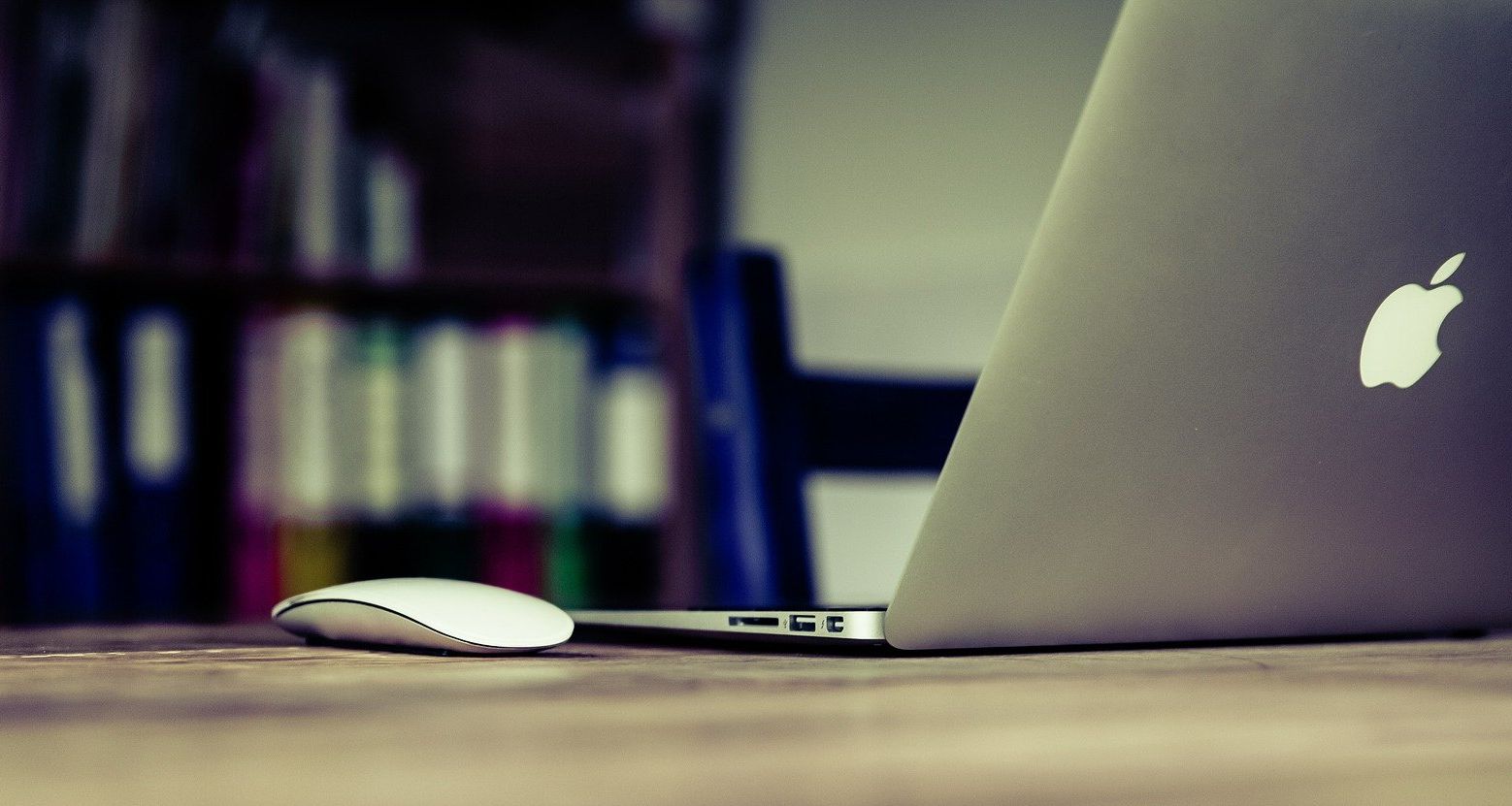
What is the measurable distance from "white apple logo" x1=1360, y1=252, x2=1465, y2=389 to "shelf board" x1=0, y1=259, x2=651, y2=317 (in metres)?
1.54

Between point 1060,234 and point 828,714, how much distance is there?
0.65 feet

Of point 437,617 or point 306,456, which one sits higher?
point 306,456

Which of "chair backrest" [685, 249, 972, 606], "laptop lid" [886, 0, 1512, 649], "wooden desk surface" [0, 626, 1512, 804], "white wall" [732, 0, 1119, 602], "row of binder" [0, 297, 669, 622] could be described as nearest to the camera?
"wooden desk surface" [0, 626, 1512, 804]

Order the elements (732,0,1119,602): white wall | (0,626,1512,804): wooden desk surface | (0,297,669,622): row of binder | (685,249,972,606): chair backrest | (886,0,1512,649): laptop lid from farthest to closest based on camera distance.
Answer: (732,0,1119,602): white wall < (0,297,669,622): row of binder < (685,249,972,606): chair backrest < (886,0,1512,649): laptop lid < (0,626,1512,804): wooden desk surface

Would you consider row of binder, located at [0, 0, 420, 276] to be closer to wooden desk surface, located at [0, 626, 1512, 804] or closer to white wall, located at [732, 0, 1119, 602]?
white wall, located at [732, 0, 1119, 602]

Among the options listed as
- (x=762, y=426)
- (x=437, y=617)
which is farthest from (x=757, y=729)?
(x=762, y=426)

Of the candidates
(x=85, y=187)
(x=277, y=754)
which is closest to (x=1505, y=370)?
(x=277, y=754)

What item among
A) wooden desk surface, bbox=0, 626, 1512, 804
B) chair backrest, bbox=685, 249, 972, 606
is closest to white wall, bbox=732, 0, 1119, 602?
chair backrest, bbox=685, 249, 972, 606

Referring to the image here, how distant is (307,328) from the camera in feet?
6.07

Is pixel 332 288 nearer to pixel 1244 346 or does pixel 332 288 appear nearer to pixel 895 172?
pixel 895 172

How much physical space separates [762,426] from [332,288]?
3.09 feet

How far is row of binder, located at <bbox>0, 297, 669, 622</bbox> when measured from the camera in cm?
175

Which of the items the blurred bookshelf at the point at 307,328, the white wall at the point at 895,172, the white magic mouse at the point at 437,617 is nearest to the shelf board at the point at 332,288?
the blurred bookshelf at the point at 307,328

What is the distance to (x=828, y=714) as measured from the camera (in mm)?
358
